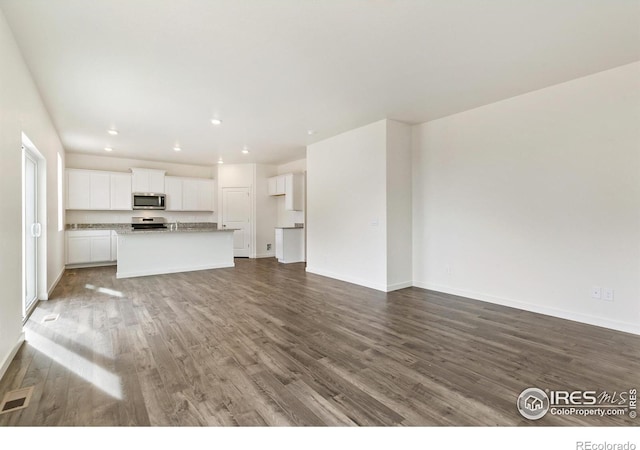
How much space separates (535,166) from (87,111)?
5.96 meters

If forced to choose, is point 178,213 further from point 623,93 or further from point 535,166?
point 623,93

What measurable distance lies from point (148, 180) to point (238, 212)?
235cm

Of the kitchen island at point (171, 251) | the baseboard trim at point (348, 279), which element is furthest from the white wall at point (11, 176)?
the baseboard trim at point (348, 279)

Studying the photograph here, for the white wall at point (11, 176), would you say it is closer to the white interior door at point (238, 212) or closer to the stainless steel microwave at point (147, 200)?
the stainless steel microwave at point (147, 200)

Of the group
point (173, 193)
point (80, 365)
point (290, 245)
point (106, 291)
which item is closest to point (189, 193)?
point (173, 193)

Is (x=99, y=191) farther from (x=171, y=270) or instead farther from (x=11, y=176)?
(x=11, y=176)

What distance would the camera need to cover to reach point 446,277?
15.0ft

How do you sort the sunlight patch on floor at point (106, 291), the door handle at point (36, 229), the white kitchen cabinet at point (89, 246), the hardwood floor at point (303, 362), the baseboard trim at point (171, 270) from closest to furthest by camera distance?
the hardwood floor at point (303, 362) < the door handle at point (36, 229) < the sunlight patch on floor at point (106, 291) < the baseboard trim at point (171, 270) < the white kitchen cabinet at point (89, 246)

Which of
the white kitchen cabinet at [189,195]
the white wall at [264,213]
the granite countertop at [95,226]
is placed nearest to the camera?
the granite countertop at [95,226]

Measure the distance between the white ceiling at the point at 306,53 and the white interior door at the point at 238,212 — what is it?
405cm

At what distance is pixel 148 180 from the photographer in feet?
25.3

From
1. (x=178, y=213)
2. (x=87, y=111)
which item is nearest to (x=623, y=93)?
(x=87, y=111)

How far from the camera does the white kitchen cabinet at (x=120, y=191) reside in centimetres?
733

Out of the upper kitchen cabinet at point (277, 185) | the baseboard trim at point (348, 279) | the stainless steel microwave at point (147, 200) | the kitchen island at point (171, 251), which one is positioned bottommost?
the baseboard trim at point (348, 279)
